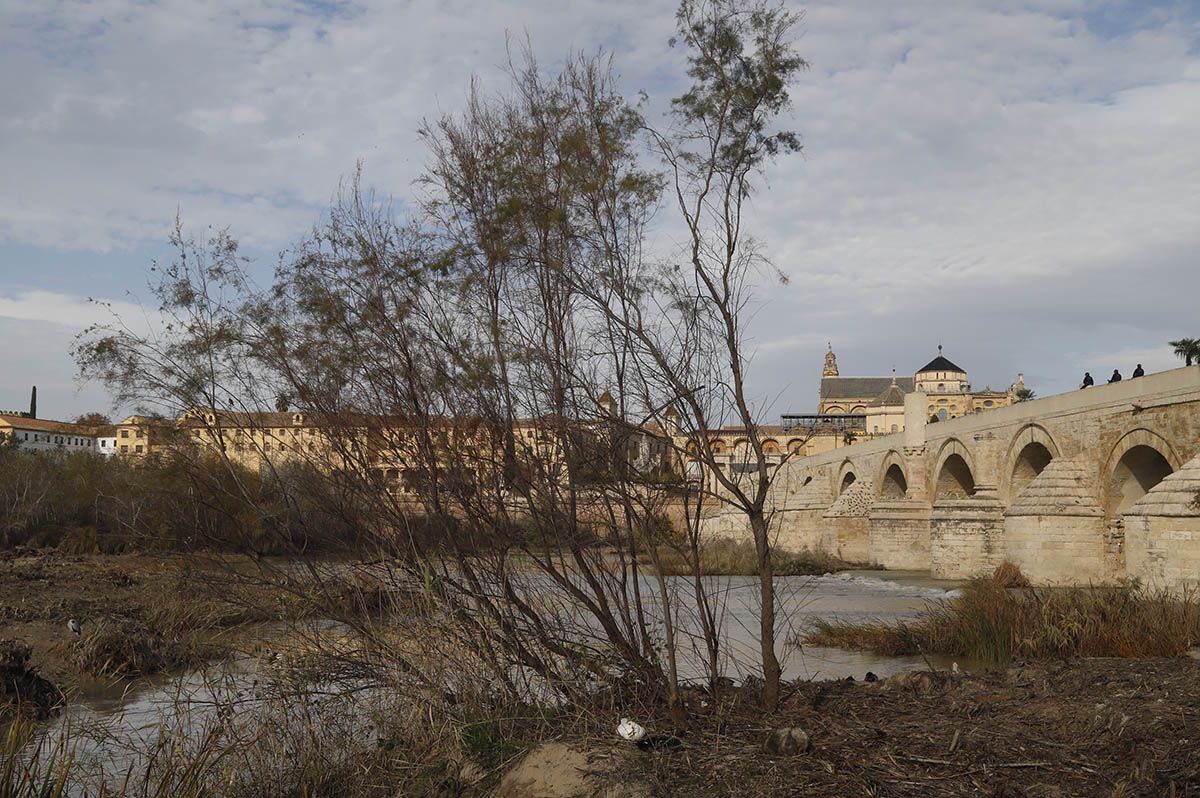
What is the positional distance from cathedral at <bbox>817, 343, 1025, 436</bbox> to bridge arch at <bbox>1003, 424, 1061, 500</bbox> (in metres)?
40.2

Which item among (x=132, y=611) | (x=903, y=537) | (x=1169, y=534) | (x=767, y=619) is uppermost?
(x=1169, y=534)

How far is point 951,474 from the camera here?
28891mm

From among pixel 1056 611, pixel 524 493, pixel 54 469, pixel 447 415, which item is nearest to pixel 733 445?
pixel 524 493

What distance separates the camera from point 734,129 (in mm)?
5551

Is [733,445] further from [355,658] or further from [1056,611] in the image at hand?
[1056,611]

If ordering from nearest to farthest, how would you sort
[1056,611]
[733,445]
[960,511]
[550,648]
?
[550,648], [733,445], [1056,611], [960,511]

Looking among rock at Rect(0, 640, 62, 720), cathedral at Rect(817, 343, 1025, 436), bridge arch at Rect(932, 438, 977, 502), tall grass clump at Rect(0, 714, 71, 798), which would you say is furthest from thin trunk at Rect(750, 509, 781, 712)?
cathedral at Rect(817, 343, 1025, 436)

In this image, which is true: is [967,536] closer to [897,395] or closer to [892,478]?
[892,478]

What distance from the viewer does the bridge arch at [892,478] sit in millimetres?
31625

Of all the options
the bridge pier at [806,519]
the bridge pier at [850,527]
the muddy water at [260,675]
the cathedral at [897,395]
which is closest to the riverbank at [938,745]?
the muddy water at [260,675]

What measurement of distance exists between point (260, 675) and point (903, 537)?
25390 millimetres

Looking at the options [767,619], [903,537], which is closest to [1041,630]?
[767,619]

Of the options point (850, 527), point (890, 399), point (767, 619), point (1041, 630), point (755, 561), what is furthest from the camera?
point (890, 399)

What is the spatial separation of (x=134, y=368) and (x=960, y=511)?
21.7 metres
